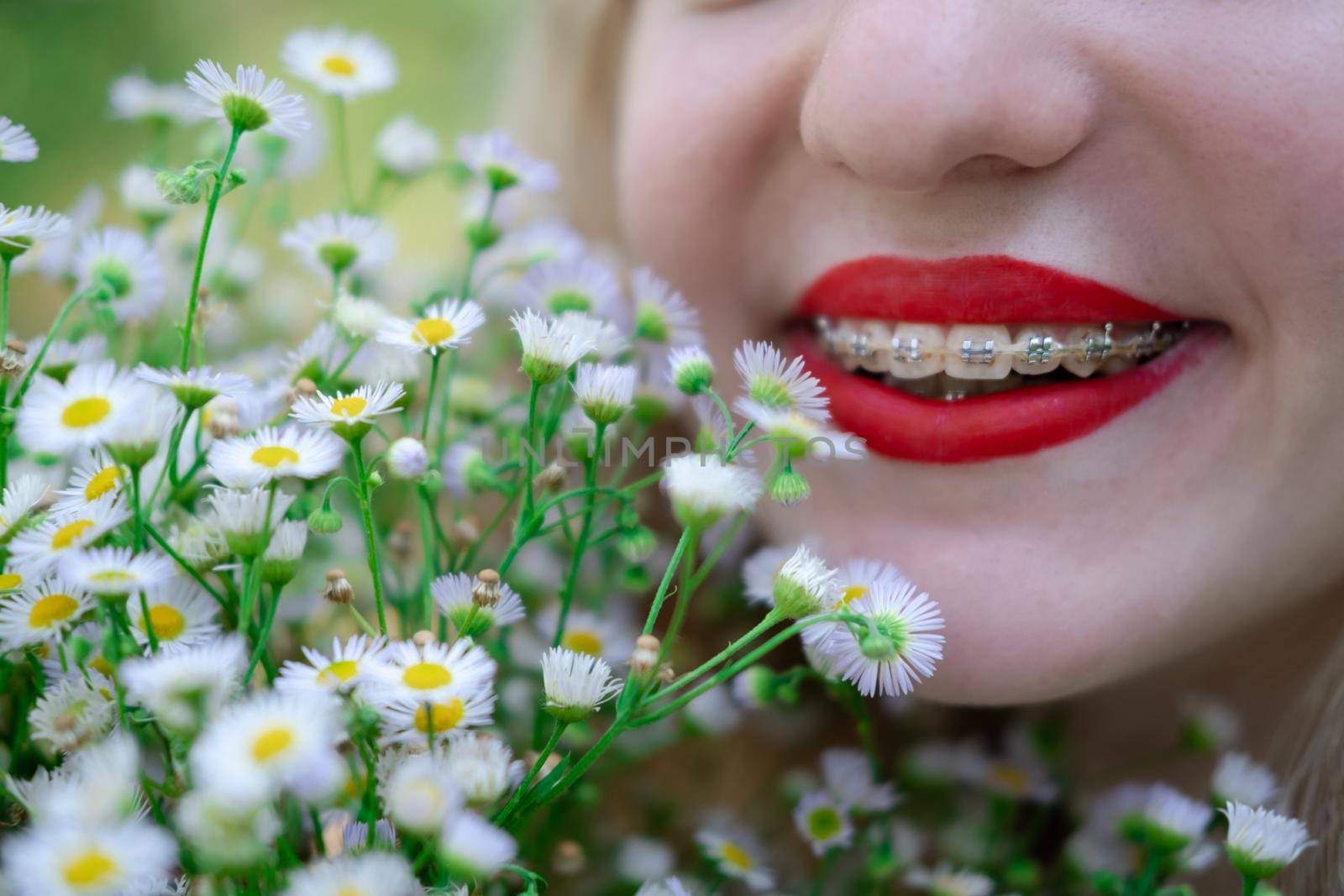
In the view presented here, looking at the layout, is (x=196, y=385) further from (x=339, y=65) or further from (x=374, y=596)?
(x=339, y=65)

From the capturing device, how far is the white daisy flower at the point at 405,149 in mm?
662

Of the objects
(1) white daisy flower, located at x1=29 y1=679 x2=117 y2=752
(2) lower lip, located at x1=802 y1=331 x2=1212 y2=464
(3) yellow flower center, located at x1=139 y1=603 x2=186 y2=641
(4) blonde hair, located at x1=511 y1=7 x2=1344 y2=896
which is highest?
(4) blonde hair, located at x1=511 y1=7 x2=1344 y2=896

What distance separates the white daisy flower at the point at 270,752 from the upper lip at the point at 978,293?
37 cm

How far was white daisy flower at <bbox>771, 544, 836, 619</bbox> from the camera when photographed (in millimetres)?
403

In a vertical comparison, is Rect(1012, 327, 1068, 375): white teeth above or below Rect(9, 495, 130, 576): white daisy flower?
above

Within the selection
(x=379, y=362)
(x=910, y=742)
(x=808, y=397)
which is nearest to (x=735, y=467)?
(x=808, y=397)

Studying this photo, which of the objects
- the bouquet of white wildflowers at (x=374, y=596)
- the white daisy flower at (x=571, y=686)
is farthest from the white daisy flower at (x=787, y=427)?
the white daisy flower at (x=571, y=686)

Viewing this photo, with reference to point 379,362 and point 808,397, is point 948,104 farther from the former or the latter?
point 379,362

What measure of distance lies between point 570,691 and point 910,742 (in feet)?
1.81

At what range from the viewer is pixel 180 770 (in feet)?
1.21

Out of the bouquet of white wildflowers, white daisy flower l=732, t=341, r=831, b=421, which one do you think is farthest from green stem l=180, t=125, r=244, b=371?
white daisy flower l=732, t=341, r=831, b=421

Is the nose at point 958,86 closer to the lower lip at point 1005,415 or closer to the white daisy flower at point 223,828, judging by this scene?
the lower lip at point 1005,415

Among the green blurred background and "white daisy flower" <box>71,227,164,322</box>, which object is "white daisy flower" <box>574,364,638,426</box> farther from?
the green blurred background

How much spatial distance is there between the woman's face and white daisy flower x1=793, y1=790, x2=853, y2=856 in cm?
8
